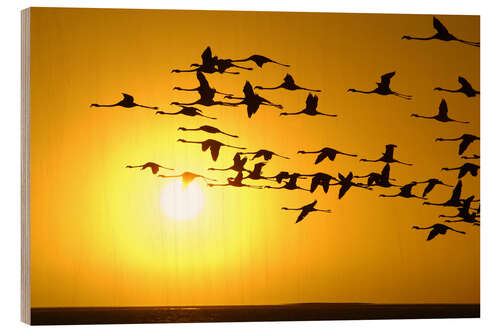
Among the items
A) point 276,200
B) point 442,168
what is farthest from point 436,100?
point 276,200

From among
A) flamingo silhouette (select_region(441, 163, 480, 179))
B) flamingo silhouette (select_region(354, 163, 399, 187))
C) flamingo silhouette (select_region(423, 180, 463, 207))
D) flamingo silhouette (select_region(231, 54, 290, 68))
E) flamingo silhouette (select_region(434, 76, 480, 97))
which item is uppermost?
flamingo silhouette (select_region(231, 54, 290, 68))

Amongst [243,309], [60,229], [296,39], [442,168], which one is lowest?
[243,309]

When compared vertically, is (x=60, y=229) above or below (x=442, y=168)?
below

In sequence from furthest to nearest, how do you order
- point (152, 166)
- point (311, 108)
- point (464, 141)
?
point (464, 141), point (311, 108), point (152, 166)

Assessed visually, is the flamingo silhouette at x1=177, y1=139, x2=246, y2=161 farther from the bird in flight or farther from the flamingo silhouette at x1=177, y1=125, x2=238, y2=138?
A: the bird in flight

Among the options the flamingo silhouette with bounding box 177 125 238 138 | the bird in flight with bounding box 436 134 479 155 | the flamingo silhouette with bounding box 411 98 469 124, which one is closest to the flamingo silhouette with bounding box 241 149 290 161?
the flamingo silhouette with bounding box 177 125 238 138

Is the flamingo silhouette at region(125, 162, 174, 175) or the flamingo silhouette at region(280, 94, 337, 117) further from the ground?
the flamingo silhouette at region(280, 94, 337, 117)

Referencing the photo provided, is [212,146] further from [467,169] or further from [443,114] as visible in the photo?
[467,169]

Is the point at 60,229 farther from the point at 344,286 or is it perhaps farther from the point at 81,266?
the point at 344,286

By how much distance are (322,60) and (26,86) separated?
1755 millimetres

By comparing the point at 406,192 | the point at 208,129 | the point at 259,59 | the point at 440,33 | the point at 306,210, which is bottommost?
the point at 306,210

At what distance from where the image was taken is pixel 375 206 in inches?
210

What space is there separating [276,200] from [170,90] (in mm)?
903

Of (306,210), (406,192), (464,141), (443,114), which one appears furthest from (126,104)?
(464,141)
